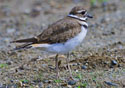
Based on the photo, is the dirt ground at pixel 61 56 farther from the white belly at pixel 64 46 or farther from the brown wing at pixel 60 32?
the brown wing at pixel 60 32

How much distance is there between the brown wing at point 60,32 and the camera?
5.73 m

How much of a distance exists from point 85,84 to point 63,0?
681 centimetres

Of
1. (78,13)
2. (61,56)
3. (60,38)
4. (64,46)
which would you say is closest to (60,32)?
(60,38)

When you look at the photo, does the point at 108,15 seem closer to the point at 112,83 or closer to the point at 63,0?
the point at 63,0

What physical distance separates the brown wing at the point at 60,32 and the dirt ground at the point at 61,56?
69 centimetres

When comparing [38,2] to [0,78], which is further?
[38,2]

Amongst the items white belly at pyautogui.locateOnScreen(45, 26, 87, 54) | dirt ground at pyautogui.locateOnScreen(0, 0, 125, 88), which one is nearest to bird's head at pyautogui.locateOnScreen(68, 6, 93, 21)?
white belly at pyautogui.locateOnScreen(45, 26, 87, 54)

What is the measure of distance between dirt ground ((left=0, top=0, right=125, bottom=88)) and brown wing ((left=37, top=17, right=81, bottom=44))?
0.69 metres

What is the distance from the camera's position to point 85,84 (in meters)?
5.54

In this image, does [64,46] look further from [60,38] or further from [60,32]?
[60,32]

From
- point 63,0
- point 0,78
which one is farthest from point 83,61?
point 63,0

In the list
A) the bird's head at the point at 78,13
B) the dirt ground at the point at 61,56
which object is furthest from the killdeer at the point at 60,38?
the dirt ground at the point at 61,56

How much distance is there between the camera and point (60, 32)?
5.85m

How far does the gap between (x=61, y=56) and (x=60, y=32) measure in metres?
1.40
